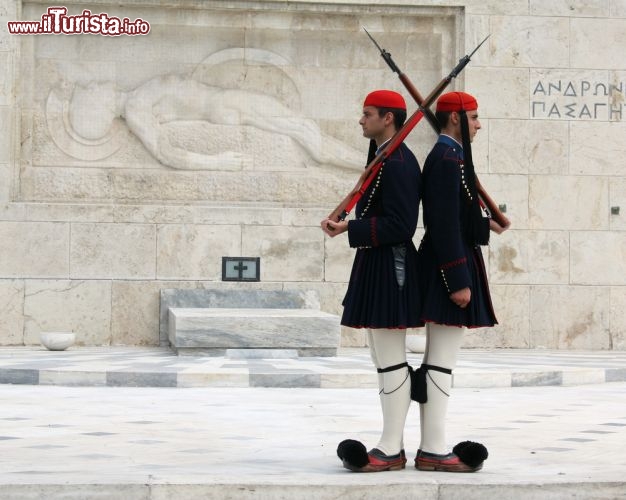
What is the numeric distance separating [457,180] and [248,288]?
9133 mm

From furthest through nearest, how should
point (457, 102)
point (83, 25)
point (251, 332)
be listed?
point (83, 25) → point (251, 332) → point (457, 102)

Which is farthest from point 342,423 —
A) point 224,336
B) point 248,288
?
point 248,288

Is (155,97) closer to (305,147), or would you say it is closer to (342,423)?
(305,147)

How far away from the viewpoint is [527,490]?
5.17 meters

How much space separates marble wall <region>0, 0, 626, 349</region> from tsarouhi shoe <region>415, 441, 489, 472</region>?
9.13 meters

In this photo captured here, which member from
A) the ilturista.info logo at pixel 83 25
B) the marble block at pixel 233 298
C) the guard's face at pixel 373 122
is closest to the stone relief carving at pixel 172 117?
the ilturista.info logo at pixel 83 25

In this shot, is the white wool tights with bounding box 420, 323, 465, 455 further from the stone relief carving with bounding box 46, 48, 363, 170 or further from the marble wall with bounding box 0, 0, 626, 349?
the stone relief carving with bounding box 46, 48, 363, 170

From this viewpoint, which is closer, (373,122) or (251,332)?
(373,122)

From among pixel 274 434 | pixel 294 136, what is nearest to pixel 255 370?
pixel 274 434

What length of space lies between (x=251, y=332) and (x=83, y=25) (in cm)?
486

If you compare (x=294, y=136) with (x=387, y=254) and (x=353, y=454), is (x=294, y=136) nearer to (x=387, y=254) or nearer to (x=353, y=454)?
(x=387, y=254)

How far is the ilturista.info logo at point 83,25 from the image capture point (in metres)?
15.0

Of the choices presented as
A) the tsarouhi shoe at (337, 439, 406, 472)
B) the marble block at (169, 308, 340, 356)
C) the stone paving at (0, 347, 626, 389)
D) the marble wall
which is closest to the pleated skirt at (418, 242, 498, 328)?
the tsarouhi shoe at (337, 439, 406, 472)

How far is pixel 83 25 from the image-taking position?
49.4 feet
